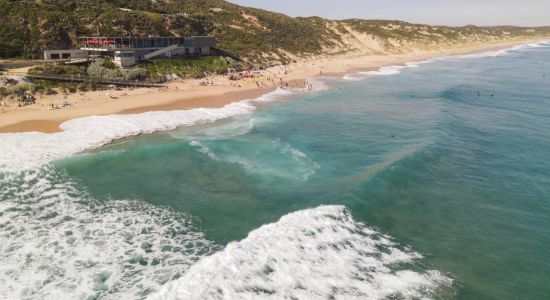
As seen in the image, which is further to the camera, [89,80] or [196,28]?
[196,28]

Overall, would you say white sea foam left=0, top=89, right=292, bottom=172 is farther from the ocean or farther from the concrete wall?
the concrete wall

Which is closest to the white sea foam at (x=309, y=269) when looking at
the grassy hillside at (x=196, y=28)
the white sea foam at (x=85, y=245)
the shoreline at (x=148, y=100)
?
the white sea foam at (x=85, y=245)

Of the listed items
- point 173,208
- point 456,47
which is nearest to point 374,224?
point 173,208

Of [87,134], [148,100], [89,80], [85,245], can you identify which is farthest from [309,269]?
[89,80]

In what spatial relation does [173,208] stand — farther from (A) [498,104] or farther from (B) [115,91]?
(A) [498,104]

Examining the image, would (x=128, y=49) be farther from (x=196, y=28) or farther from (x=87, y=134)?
(x=87, y=134)

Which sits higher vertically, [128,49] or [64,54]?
[128,49]

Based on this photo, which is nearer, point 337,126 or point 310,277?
point 310,277
